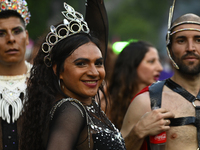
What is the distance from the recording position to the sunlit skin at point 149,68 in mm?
6066

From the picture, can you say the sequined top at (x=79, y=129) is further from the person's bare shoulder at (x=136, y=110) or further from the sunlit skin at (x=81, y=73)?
the person's bare shoulder at (x=136, y=110)

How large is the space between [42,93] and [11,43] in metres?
1.51

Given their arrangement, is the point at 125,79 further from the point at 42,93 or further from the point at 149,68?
the point at 42,93

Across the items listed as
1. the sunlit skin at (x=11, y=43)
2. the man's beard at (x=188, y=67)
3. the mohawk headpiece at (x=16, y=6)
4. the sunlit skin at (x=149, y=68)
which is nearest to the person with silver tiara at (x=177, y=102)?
the man's beard at (x=188, y=67)

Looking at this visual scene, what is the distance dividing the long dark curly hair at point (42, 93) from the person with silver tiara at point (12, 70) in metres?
1.05

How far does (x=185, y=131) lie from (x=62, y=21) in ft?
5.25

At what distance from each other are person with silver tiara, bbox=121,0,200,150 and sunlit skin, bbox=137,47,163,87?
6.20 feet

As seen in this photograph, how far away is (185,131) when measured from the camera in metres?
3.77

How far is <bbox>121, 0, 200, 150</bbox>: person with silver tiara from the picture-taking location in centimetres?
369

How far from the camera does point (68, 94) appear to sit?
3.06 meters

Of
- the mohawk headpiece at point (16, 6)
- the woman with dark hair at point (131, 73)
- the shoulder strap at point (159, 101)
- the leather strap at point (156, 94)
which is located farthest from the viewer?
the woman with dark hair at point (131, 73)

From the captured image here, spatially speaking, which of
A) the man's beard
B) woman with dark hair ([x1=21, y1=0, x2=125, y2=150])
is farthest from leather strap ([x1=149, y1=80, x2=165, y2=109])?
woman with dark hair ([x1=21, y1=0, x2=125, y2=150])

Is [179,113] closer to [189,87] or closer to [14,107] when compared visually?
[189,87]

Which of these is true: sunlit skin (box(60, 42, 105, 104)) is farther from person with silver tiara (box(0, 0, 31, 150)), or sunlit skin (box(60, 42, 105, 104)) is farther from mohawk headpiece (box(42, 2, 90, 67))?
person with silver tiara (box(0, 0, 31, 150))
